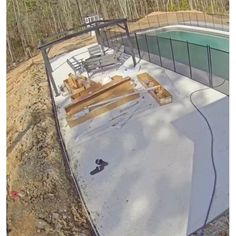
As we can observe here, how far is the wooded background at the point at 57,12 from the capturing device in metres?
24.6

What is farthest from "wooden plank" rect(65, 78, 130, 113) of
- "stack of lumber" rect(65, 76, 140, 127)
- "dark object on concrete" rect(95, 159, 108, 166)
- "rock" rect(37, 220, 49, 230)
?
"rock" rect(37, 220, 49, 230)

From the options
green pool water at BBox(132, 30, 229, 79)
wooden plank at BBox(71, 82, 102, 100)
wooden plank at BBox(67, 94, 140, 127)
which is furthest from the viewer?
wooden plank at BBox(71, 82, 102, 100)

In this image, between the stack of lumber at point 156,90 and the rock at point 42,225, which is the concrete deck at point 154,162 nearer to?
the stack of lumber at point 156,90

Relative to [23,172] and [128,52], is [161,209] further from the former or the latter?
[128,52]

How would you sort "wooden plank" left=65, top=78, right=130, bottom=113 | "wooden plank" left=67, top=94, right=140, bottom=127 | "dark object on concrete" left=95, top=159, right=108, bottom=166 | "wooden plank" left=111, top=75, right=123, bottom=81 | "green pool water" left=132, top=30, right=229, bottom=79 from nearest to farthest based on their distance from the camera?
"dark object on concrete" left=95, top=159, right=108, bottom=166 < "green pool water" left=132, top=30, right=229, bottom=79 < "wooden plank" left=67, top=94, right=140, bottom=127 < "wooden plank" left=65, top=78, right=130, bottom=113 < "wooden plank" left=111, top=75, right=123, bottom=81

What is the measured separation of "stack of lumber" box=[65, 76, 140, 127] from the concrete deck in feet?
0.99

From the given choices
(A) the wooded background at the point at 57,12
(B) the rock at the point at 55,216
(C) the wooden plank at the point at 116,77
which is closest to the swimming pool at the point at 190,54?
(C) the wooden plank at the point at 116,77

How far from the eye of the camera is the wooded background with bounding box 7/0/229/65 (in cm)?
2461

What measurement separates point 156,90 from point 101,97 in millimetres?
1770

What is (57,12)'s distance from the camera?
26.8 m

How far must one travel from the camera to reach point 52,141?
8.57 metres

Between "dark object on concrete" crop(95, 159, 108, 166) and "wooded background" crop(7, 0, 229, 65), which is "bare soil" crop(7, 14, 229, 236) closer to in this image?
"dark object on concrete" crop(95, 159, 108, 166)

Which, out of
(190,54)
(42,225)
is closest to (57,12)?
(190,54)

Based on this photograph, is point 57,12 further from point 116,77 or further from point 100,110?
point 100,110
